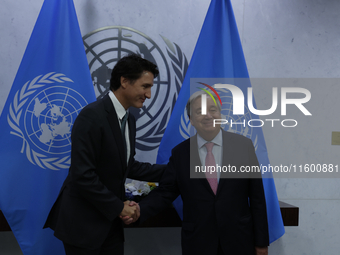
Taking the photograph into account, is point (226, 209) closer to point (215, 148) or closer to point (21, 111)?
point (215, 148)

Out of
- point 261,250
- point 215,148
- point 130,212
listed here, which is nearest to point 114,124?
point 130,212

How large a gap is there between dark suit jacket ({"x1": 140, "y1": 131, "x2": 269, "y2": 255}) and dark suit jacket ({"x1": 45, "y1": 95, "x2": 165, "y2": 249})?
38cm

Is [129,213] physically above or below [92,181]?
below

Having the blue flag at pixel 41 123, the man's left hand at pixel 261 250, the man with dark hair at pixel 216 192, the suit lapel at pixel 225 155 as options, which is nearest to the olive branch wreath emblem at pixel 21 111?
the blue flag at pixel 41 123

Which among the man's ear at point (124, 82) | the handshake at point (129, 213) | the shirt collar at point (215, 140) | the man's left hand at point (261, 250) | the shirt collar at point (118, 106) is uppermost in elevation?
the man's ear at point (124, 82)

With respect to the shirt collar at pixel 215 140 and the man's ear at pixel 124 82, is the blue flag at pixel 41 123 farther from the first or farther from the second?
the shirt collar at pixel 215 140

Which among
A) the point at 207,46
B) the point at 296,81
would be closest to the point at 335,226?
the point at 296,81

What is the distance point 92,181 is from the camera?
49.7 inches

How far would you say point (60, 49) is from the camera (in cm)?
178

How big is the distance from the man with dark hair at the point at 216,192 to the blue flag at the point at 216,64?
0.33 meters

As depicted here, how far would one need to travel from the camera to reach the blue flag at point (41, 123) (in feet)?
5.56

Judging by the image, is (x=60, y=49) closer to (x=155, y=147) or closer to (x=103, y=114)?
(x=103, y=114)

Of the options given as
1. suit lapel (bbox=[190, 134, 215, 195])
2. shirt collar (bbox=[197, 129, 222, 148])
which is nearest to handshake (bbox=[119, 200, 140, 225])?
suit lapel (bbox=[190, 134, 215, 195])

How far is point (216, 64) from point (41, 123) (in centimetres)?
127
